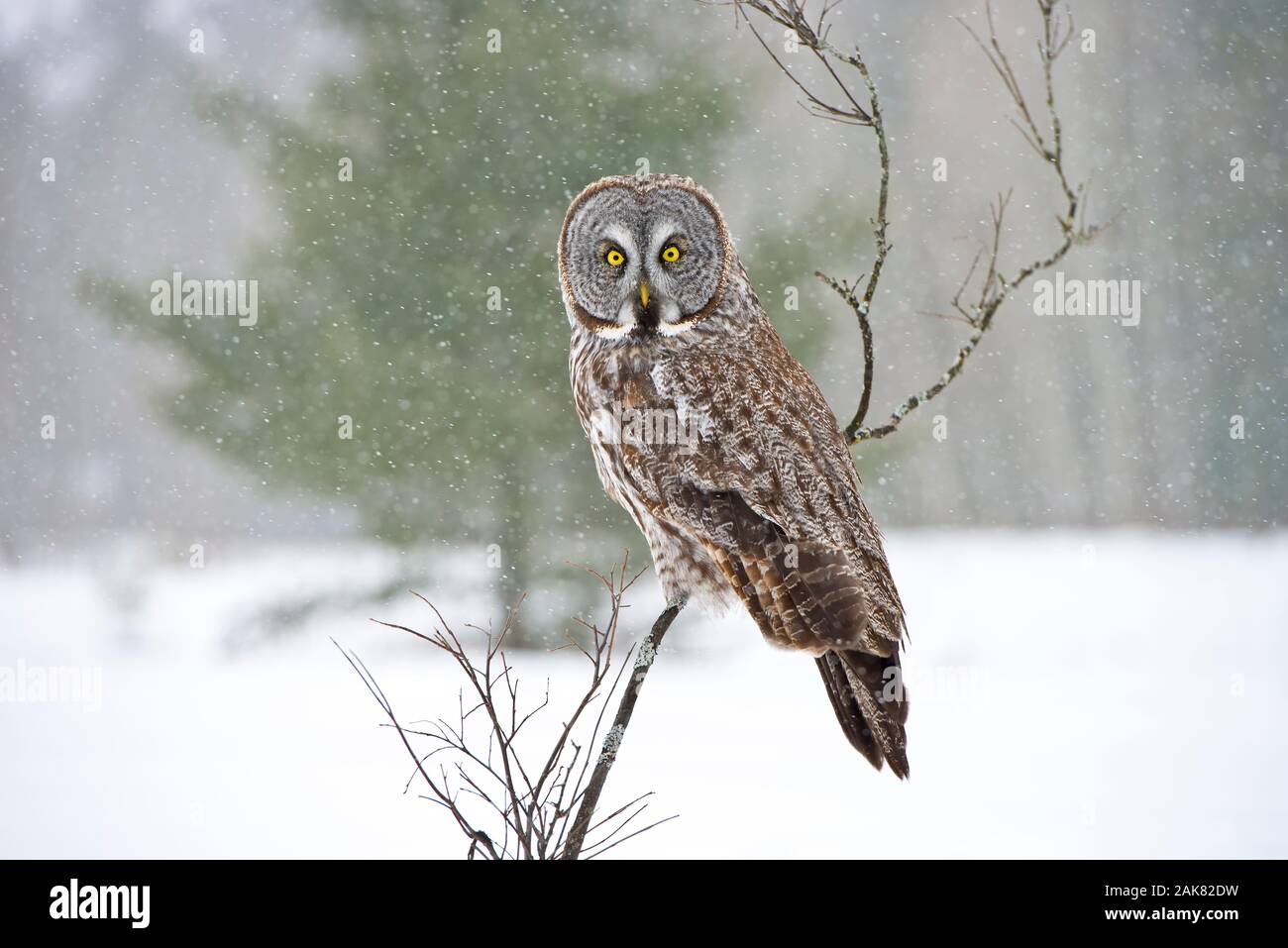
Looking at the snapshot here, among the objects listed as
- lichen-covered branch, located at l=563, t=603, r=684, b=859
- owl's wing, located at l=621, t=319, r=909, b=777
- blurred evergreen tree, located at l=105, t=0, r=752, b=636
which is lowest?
lichen-covered branch, located at l=563, t=603, r=684, b=859

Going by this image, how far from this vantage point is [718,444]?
1.81 m

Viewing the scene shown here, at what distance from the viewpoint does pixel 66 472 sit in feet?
31.5

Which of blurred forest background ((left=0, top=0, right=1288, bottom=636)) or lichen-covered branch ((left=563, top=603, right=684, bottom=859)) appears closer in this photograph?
lichen-covered branch ((left=563, top=603, right=684, bottom=859))

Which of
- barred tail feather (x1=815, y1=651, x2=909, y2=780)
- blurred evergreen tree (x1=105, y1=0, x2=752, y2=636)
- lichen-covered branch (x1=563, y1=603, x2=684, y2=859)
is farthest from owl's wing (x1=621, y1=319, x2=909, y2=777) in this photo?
blurred evergreen tree (x1=105, y1=0, x2=752, y2=636)

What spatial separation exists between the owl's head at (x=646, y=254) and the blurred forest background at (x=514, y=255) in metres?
0.35

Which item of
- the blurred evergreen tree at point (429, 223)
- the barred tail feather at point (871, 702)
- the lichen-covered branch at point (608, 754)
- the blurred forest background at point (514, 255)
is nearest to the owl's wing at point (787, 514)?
the barred tail feather at point (871, 702)

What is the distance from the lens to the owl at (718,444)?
1.62 metres

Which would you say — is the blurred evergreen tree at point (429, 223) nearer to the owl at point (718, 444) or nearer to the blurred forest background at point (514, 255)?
the blurred forest background at point (514, 255)

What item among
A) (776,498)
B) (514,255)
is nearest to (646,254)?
(776,498)

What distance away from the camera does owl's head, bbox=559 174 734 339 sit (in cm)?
186

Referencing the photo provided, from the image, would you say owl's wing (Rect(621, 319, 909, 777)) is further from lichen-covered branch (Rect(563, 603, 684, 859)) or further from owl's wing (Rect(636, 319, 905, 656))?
lichen-covered branch (Rect(563, 603, 684, 859))

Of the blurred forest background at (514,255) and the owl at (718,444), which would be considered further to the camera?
the blurred forest background at (514,255)

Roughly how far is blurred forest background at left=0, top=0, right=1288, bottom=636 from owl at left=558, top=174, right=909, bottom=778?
0.42m
